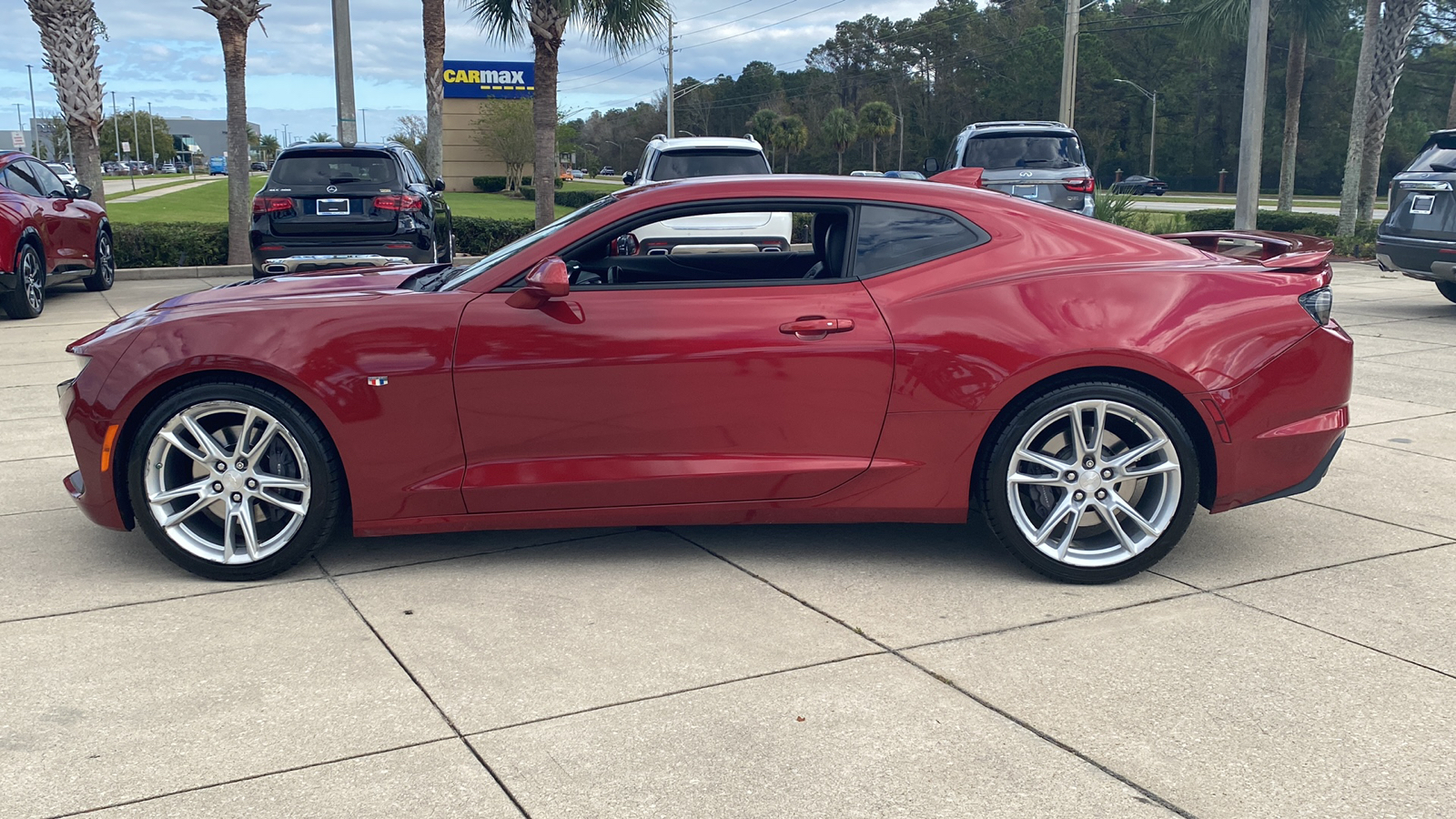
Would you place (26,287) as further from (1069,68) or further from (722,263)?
(1069,68)

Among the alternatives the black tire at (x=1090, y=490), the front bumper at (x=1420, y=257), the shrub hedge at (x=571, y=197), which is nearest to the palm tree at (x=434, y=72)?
the front bumper at (x=1420, y=257)

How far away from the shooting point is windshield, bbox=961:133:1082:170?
1517 centimetres

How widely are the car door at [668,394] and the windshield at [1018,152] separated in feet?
38.0

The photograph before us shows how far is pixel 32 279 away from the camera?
11.7m

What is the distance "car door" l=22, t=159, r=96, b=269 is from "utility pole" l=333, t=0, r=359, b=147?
4.22 metres

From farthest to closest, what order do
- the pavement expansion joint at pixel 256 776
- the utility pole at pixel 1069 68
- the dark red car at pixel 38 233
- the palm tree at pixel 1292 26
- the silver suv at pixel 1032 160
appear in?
the palm tree at pixel 1292 26, the utility pole at pixel 1069 68, the silver suv at pixel 1032 160, the dark red car at pixel 38 233, the pavement expansion joint at pixel 256 776

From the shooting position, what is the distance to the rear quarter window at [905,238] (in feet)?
14.3

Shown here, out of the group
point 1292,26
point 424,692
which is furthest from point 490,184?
point 424,692

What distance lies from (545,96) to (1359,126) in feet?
49.0

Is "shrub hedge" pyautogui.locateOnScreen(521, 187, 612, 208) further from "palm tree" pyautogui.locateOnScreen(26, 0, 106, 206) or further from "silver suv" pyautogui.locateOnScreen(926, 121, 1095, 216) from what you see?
"silver suv" pyautogui.locateOnScreen(926, 121, 1095, 216)

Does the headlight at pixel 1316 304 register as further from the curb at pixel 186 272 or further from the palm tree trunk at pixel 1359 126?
the palm tree trunk at pixel 1359 126

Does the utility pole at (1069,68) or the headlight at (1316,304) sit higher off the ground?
the utility pole at (1069,68)

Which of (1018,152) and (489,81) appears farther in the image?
(489,81)

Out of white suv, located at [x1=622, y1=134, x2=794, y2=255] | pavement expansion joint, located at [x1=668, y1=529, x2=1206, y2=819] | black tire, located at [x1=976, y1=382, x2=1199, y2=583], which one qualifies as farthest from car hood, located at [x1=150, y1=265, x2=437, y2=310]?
white suv, located at [x1=622, y1=134, x2=794, y2=255]
